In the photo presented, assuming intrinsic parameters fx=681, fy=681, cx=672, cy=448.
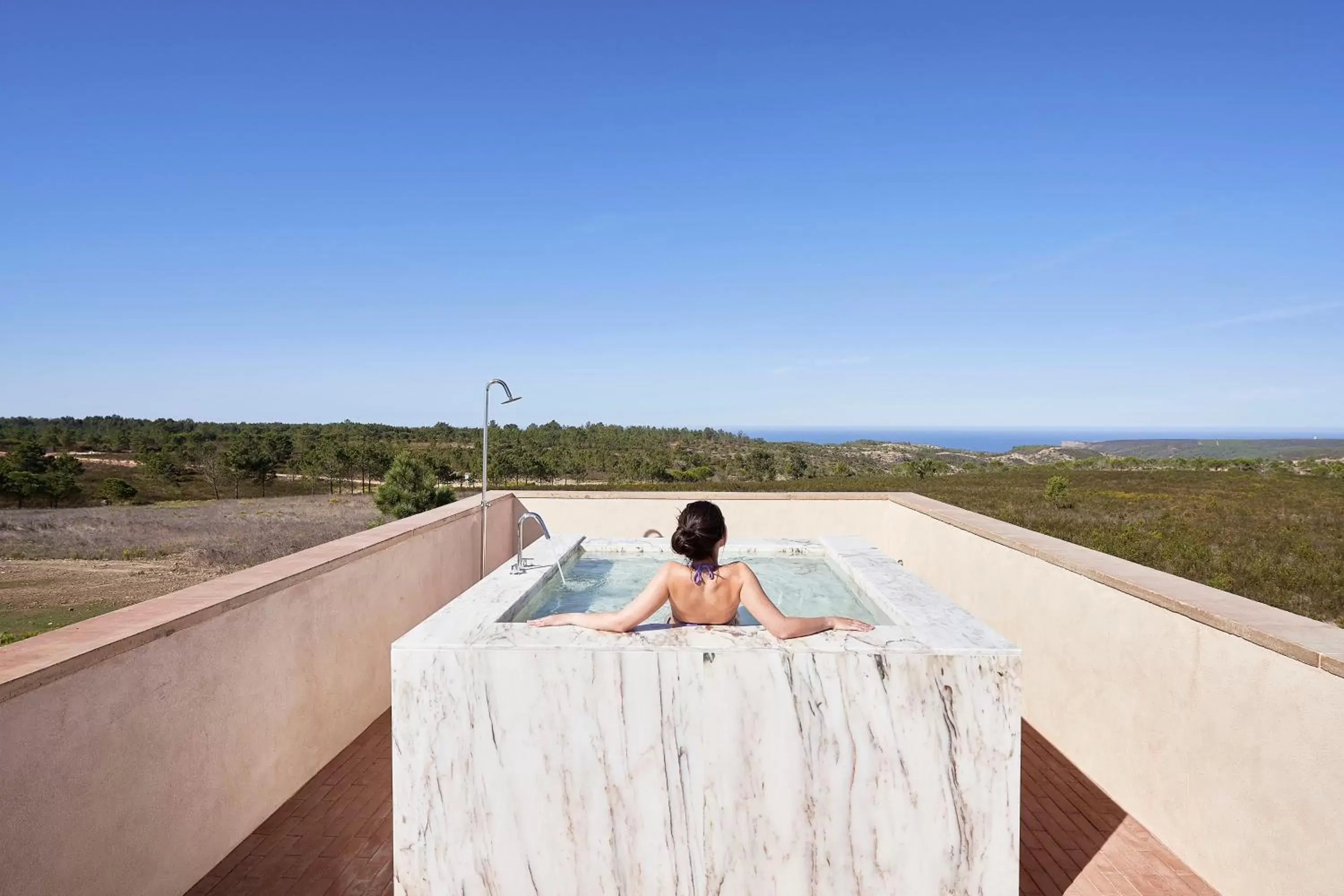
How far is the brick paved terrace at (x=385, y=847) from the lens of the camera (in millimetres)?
1706

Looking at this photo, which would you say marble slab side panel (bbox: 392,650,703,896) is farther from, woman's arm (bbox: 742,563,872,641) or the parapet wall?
the parapet wall

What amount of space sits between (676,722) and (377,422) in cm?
4984

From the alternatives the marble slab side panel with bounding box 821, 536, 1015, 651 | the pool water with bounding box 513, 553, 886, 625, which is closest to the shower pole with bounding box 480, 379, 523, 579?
the pool water with bounding box 513, 553, 886, 625

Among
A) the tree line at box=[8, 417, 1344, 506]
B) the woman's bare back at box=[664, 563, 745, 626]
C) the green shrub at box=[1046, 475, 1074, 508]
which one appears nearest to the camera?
the woman's bare back at box=[664, 563, 745, 626]

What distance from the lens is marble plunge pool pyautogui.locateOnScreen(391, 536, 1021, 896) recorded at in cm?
161

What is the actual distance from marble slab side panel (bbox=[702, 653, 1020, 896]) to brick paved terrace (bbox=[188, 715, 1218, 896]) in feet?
0.94

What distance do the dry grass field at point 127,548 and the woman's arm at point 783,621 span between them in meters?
8.63

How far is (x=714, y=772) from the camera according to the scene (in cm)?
162

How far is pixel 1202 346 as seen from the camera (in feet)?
66.3

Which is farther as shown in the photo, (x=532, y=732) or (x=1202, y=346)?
(x=1202, y=346)

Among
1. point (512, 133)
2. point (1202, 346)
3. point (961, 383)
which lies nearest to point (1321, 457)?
point (1202, 346)

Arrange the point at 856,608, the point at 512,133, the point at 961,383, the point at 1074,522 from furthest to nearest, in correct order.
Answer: the point at 961,383 → the point at 512,133 → the point at 1074,522 → the point at 856,608

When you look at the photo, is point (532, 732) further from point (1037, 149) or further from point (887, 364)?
point (887, 364)

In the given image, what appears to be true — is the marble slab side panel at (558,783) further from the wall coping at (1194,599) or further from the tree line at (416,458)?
the tree line at (416,458)
